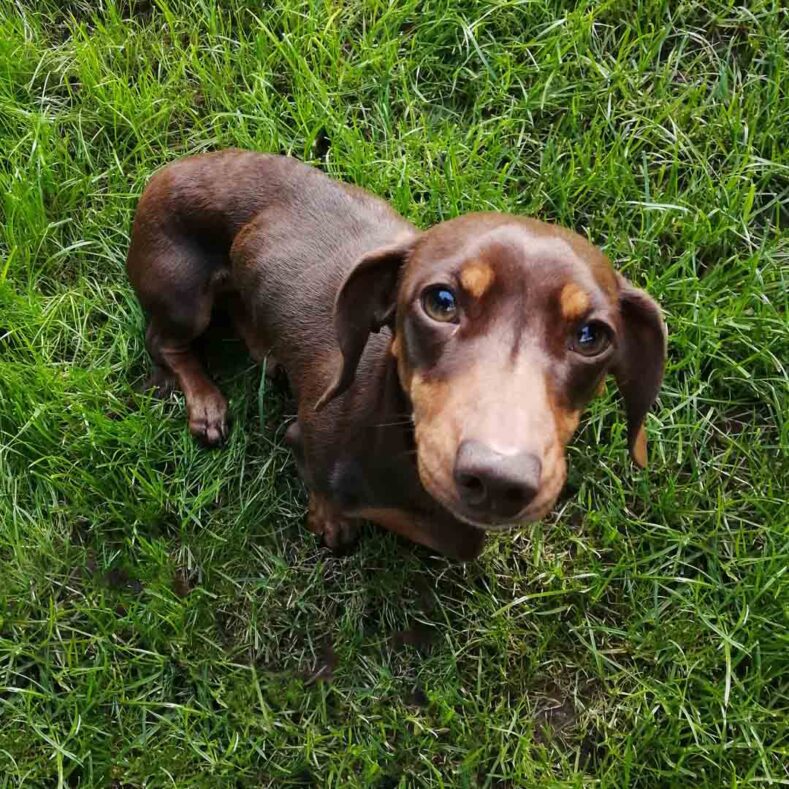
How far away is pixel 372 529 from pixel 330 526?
0.18 meters

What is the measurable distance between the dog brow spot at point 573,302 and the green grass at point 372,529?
127cm

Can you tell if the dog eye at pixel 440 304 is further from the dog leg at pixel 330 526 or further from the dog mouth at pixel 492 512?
the dog leg at pixel 330 526

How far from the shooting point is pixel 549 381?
2.35 meters

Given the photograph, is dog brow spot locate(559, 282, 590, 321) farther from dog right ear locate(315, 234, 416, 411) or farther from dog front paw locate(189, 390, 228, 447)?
dog front paw locate(189, 390, 228, 447)

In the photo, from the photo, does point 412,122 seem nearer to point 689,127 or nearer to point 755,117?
point 689,127

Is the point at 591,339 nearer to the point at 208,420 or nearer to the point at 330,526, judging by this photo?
the point at 330,526

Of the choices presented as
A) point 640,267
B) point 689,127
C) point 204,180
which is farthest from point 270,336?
point 689,127

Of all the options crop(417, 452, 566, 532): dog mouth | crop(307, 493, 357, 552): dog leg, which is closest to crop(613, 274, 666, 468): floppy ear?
crop(417, 452, 566, 532): dog mouth

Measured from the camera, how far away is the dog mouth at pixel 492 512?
221cm

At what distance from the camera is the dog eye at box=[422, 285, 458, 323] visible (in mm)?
2438

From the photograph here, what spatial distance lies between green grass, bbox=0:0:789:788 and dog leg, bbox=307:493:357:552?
0.26 feet

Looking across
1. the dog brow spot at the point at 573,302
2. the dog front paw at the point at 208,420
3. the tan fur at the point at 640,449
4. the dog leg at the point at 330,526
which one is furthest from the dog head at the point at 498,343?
the dog front paw at the point at 208,420

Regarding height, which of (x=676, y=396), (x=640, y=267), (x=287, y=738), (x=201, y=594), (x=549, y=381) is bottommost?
(x=287, y=738)

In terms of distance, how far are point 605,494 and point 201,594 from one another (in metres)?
1.55
